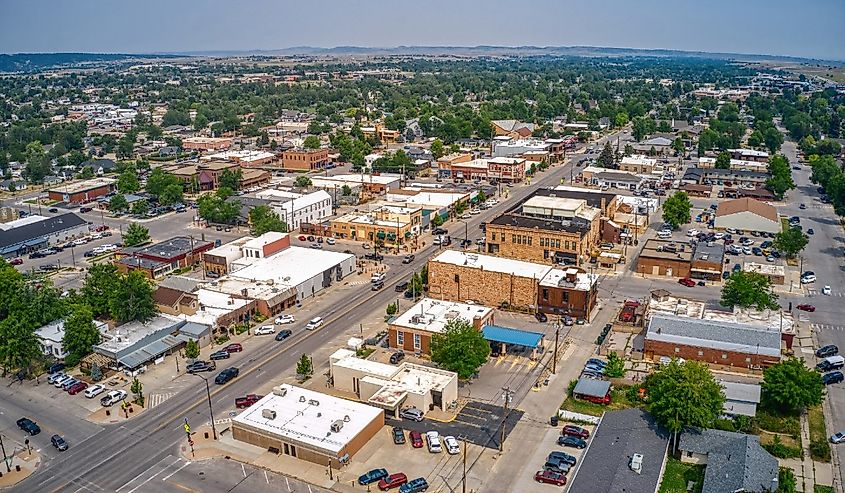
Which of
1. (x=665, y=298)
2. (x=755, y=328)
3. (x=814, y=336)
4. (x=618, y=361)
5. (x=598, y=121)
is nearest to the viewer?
(x=618, y=361)

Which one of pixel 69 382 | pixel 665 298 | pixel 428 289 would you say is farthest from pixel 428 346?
pixel 69 382

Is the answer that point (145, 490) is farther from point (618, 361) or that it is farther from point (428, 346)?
point (618, 361)

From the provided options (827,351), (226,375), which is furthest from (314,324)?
(827,351)

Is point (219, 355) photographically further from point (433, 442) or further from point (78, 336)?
point (433, 442)

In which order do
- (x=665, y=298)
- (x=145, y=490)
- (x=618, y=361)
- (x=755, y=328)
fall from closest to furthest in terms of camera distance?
(x=145, y=490)
(x=618, y=361)
(x=755, y=328)
(x=665, y=298)

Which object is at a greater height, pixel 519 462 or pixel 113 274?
pixel 113 274

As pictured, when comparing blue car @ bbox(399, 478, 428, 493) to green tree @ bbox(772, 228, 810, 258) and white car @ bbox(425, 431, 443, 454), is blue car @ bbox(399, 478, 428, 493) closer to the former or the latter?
white car @ bbox(425, 431, 443, 454)

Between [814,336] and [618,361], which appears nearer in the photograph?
[618,361]
